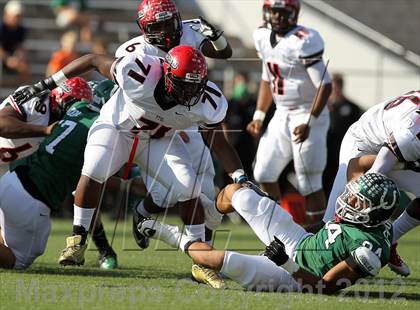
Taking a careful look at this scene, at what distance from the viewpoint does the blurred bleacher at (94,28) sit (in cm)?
1450

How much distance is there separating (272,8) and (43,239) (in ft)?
10.4

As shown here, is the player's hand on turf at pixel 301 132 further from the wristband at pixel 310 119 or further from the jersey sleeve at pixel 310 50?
the jersey sleeve at pixel 310 50

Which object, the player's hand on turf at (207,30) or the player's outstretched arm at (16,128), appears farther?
the player's hand on turf at (207,30)

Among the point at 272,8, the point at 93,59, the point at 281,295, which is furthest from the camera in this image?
the point at 272,8

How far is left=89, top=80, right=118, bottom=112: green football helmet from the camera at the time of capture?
691cm

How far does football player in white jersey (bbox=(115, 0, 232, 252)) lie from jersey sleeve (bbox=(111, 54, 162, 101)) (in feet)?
0.53

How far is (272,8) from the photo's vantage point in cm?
841

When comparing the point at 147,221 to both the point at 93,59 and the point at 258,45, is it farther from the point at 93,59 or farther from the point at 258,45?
the point at 258,45

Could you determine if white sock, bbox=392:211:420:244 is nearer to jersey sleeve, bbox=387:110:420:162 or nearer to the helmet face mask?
jersey sleeve, bbox=387:110:420:162

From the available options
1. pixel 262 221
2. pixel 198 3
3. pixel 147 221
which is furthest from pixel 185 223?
pixel 198 3

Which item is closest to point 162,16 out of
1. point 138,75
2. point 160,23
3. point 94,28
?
point 160,23

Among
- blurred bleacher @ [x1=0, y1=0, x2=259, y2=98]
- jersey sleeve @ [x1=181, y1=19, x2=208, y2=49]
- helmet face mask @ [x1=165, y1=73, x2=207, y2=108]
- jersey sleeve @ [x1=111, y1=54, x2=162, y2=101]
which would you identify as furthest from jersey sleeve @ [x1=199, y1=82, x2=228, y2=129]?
blurred bleacher @ [x1=0, y1=0, x2=259, y2=98]

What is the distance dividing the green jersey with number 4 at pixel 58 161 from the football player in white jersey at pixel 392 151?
1.79m

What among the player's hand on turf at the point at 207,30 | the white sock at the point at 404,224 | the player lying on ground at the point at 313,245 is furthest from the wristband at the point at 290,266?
the player's hand on turf at the point at 207,30
